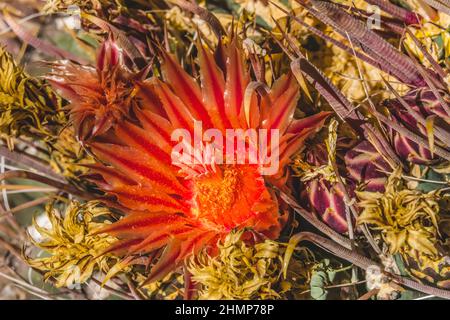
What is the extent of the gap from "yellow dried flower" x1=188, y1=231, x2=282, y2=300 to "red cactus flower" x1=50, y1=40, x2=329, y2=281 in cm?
4

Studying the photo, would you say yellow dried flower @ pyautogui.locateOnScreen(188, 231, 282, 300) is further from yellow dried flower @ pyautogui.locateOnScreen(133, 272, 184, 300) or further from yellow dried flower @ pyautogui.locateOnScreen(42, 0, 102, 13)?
yellow dried flower @ pyautogui.locateOnScreen(42, 0, 102, 13)

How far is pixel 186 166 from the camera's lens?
928 millimetres

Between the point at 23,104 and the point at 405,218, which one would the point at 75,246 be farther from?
the point at 405,218

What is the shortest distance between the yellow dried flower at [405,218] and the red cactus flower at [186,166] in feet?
0.41

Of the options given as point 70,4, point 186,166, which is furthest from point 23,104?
point 186,166

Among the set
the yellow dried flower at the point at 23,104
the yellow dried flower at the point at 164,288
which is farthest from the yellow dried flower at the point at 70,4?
the yellow dried flower at the point at 164,288

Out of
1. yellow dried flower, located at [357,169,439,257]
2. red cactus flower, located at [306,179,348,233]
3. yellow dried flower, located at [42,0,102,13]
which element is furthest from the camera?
yellow dried flower, located at [42,0,102,13]

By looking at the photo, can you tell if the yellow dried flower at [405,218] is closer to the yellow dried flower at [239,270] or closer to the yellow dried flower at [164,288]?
the yellow dried flower at [239,270]

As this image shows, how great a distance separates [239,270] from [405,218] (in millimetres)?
203

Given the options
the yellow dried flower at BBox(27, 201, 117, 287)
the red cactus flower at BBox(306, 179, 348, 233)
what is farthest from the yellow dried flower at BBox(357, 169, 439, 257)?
the yellow dried flower at BBox(27, 201, 117, 287)

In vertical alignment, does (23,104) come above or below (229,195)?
above

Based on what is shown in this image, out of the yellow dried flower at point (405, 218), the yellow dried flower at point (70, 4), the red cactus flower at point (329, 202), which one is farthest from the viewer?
the yellow dried flower at point (70, 4)

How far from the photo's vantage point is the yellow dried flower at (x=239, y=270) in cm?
80

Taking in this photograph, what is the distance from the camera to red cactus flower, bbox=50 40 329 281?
33.5 inches
